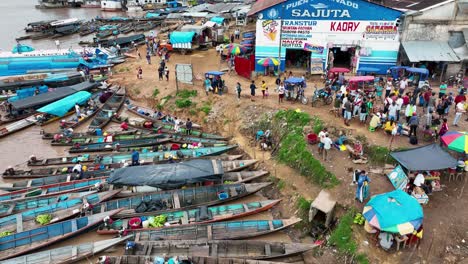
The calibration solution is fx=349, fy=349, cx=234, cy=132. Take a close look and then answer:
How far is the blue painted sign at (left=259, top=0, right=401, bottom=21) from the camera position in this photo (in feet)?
86.7

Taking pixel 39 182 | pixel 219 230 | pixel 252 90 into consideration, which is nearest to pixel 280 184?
pixel 219 230

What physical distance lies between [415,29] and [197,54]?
21681 mm

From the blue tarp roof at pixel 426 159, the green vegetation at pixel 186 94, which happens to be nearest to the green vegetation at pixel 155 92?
the green vegetation at pixel 186 94

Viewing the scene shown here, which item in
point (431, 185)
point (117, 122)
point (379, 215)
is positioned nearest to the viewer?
point (379, 215)

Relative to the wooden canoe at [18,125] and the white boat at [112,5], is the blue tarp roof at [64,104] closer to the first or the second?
the wooden canoe at [18,125]

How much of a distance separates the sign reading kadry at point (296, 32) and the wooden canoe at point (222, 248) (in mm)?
18653

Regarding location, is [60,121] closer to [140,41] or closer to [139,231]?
[139,231]

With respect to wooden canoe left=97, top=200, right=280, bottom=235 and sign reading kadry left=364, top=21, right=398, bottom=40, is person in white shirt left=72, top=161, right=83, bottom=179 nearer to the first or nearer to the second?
wooden canoe left=97, top=200, right=280, bottom=235

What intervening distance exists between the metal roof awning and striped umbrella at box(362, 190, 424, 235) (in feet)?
50.9

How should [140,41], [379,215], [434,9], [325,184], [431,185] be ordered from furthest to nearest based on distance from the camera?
1. [140,41]
2. [434,9]
3. [325,184]
4. [431,185]
5. [379,215]

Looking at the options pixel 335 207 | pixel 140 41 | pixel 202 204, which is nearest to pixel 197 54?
pixel 140 41

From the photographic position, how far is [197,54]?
3881 cm

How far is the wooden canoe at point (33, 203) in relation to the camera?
17.4 m

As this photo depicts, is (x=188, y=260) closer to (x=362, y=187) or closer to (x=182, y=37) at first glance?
(x=362, y=187)
